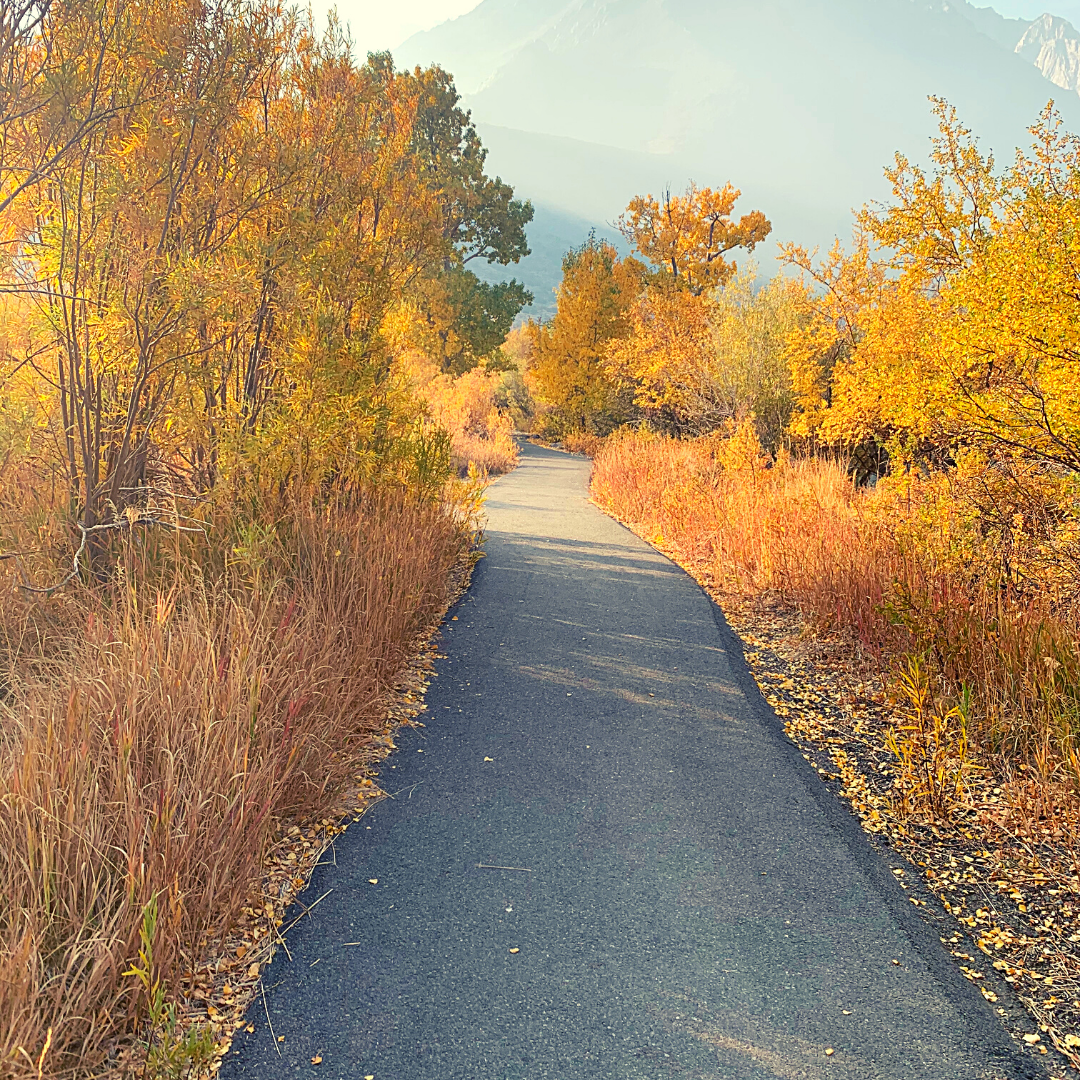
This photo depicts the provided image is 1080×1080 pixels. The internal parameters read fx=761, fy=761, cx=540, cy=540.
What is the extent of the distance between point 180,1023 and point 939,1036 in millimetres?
2271

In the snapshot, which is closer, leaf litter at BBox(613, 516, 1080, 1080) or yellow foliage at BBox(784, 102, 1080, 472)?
Answer: leaf litter at BBox(613, 516, 1080, 1080)

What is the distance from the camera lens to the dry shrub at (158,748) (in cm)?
214

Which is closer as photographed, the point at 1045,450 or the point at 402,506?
the point at 1045,450

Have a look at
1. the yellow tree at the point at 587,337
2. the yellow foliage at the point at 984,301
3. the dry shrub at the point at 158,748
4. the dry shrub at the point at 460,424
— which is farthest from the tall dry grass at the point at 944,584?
the yellow tree at the point at 587,337

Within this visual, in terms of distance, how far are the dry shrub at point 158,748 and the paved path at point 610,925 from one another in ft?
1.22

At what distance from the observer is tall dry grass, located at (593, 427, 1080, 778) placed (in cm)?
413

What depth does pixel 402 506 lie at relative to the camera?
740 centimetres

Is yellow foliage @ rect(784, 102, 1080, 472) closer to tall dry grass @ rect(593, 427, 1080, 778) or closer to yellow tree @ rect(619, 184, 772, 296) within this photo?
tall dry grass @ rect(593, 427, 1080, 778)

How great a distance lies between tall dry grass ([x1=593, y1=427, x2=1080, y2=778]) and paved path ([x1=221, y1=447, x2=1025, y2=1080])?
1.12 metres

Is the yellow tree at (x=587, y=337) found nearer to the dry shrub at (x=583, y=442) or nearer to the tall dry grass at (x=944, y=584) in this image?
the dry shrub at (x=583, y=442)

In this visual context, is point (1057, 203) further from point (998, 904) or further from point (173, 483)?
point (173, 483)

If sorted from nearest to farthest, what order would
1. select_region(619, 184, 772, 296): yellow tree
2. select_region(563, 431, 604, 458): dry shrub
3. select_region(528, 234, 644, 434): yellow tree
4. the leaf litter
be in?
the leaf litter → select_region(619, 184, 772, 296): yellow tree → select_region(563, 431, 604, 458): dry shrub → select_region(528, 234, 644, 434): yellow tree

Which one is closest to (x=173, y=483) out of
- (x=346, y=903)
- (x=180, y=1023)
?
(x=346, y=903)

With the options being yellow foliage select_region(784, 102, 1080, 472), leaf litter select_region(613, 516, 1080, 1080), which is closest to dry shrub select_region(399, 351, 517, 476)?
yellow foliage select_region(784, 102, 1080, 472)
